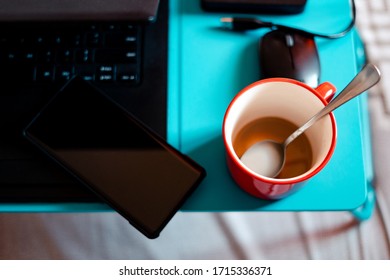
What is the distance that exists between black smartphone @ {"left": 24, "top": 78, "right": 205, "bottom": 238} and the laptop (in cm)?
2

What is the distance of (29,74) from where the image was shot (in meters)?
0.48

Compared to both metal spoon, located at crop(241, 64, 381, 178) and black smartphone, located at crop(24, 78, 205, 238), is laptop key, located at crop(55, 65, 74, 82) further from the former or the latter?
metal spoon, located at crop(241, 64, 381, 178)

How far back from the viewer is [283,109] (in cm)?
42

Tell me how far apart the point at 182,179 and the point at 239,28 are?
0.19 meters

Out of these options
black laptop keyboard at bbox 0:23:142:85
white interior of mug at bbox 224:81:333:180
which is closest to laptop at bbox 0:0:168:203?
black laptop keyboard at bbox 0:23:142:85

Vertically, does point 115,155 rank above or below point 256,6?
below

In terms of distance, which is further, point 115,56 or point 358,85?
point 115,56

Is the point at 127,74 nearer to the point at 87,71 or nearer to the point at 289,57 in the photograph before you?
the point at 87,71

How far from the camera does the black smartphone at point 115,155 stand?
1.42 feet

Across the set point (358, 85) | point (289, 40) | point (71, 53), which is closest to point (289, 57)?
point (289, 40)

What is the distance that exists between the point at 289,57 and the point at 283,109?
0.26 feet

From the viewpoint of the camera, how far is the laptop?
0.45 metres
